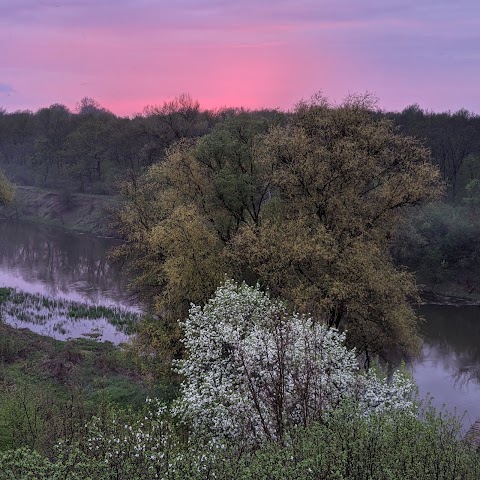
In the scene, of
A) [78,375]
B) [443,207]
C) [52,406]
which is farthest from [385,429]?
[443,207]

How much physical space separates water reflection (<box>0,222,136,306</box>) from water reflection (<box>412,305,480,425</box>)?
25.0 metres

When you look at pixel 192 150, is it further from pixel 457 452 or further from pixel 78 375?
pixel 457 452

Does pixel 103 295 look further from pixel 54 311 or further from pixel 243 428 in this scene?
pixel 243 428

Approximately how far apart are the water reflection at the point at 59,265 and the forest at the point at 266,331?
7.24m

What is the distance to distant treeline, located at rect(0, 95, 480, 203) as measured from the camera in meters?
64.6

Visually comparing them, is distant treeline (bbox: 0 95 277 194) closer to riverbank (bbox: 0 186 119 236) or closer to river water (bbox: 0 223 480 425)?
riverbank (bbox: 0 186 119 236)

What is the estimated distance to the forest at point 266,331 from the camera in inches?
462

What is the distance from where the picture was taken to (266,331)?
1944 cm

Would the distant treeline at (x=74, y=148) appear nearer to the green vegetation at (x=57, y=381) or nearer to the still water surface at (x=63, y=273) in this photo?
the still water surface at (x=63, y=273)

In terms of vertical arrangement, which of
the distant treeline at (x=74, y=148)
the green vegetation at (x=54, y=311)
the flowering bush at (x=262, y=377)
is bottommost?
the green vegetation at (x=54, y=311)

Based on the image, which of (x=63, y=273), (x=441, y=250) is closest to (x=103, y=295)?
(x=63, y=273)

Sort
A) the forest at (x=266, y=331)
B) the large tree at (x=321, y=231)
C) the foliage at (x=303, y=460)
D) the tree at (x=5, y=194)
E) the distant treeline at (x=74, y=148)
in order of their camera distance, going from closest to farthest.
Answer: the foliage at (x=303, y=460), the forest at (x=266, y=331), the large tree at (x=321, y=231), the tree at (x=5, y=194), the distant treeline at (x=74, y=148)

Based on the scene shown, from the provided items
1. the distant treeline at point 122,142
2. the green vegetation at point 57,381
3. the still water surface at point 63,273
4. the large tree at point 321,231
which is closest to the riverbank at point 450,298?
the distant treeline at point 122,142

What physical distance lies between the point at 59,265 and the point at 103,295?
15991 millimetres
